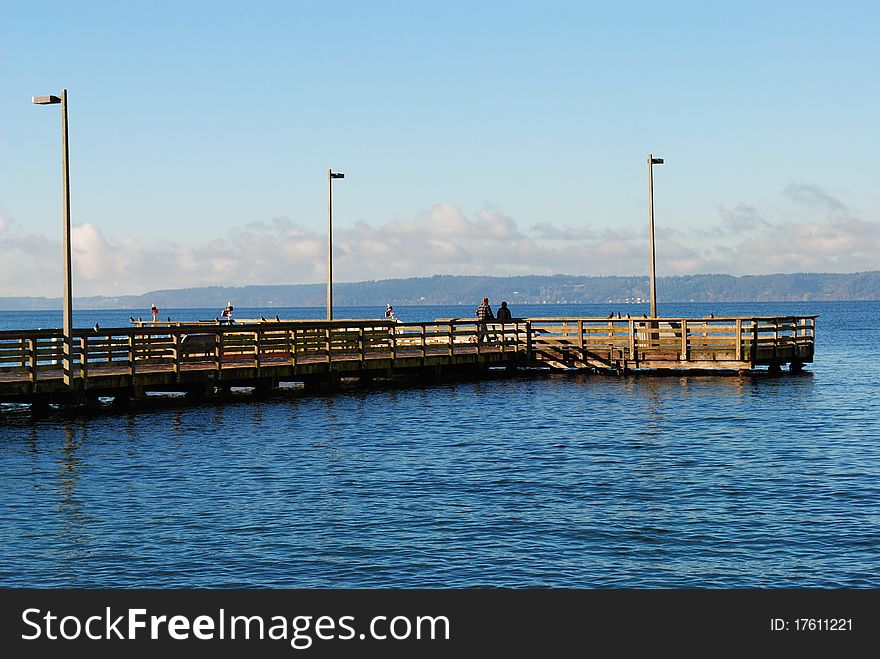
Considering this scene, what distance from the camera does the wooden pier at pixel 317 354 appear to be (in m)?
32.4

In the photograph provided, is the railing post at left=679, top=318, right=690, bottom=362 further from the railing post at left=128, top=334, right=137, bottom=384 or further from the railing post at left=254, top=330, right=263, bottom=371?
the railing post at left=128, top=334, right=137, bottom=384

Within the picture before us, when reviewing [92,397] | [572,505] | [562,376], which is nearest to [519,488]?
[572,505]

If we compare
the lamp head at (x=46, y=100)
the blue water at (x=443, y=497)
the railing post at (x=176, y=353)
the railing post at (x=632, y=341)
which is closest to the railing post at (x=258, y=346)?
the blue water at (x=443, y=497)

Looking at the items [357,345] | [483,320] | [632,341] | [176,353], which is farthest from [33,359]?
[632,341]

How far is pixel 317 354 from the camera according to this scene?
40.2 metres

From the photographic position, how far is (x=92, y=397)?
Answer: 3397 cm

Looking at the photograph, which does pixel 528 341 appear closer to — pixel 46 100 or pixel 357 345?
pixel 357 345

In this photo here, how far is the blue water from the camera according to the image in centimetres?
1502

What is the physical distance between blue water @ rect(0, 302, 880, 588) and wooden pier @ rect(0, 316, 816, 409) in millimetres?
1133

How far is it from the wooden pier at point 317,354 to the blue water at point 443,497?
1.13 metres

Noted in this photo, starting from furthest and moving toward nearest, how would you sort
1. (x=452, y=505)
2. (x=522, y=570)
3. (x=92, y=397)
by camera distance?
(x=92, y=397), (x=452, y=505), (x=522, y=570)

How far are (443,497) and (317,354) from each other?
67.9 ft

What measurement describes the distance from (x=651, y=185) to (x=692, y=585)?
34.8m
